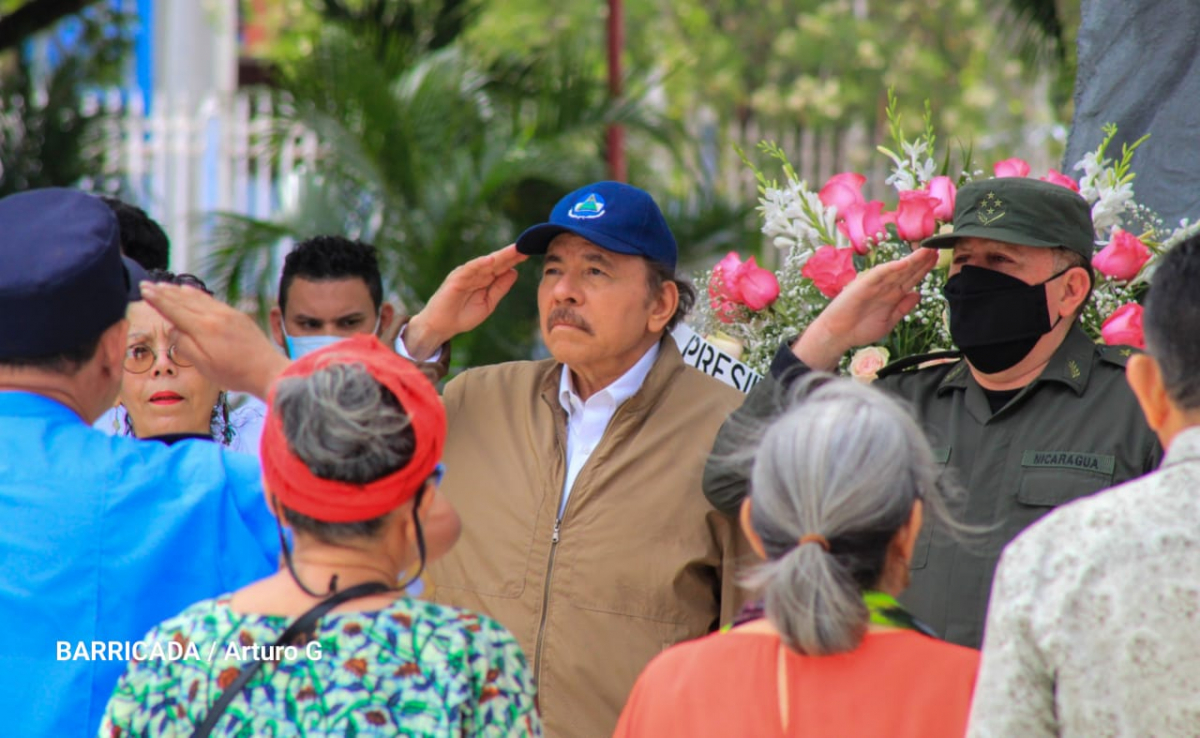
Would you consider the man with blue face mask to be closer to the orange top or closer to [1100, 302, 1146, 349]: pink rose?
[1100, 302, 1146, 349]: pink rose

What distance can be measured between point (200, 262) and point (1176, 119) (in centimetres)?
613

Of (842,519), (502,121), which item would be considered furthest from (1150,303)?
(502,121)

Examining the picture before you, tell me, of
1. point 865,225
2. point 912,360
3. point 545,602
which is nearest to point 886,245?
point 865,225

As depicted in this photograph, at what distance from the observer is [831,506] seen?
2.11 meters

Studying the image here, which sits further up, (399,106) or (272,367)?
(272,367)

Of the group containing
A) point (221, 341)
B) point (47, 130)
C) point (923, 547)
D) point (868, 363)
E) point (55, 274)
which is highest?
point (55, 274)

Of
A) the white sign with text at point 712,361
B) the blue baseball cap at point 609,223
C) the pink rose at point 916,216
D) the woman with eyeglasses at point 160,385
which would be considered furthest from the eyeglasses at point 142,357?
the pink rose at point 916,216

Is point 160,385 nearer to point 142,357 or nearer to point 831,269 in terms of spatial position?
point 142,357

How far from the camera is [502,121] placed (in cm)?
894

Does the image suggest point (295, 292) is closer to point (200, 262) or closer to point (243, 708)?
point (243, 708)

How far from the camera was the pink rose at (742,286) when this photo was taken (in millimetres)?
3713

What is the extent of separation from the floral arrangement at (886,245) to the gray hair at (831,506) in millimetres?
1324

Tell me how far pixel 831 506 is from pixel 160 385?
2.03 meters

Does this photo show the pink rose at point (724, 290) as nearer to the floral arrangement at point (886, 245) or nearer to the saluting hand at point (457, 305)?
the floral arrangement at point (886, 245)
